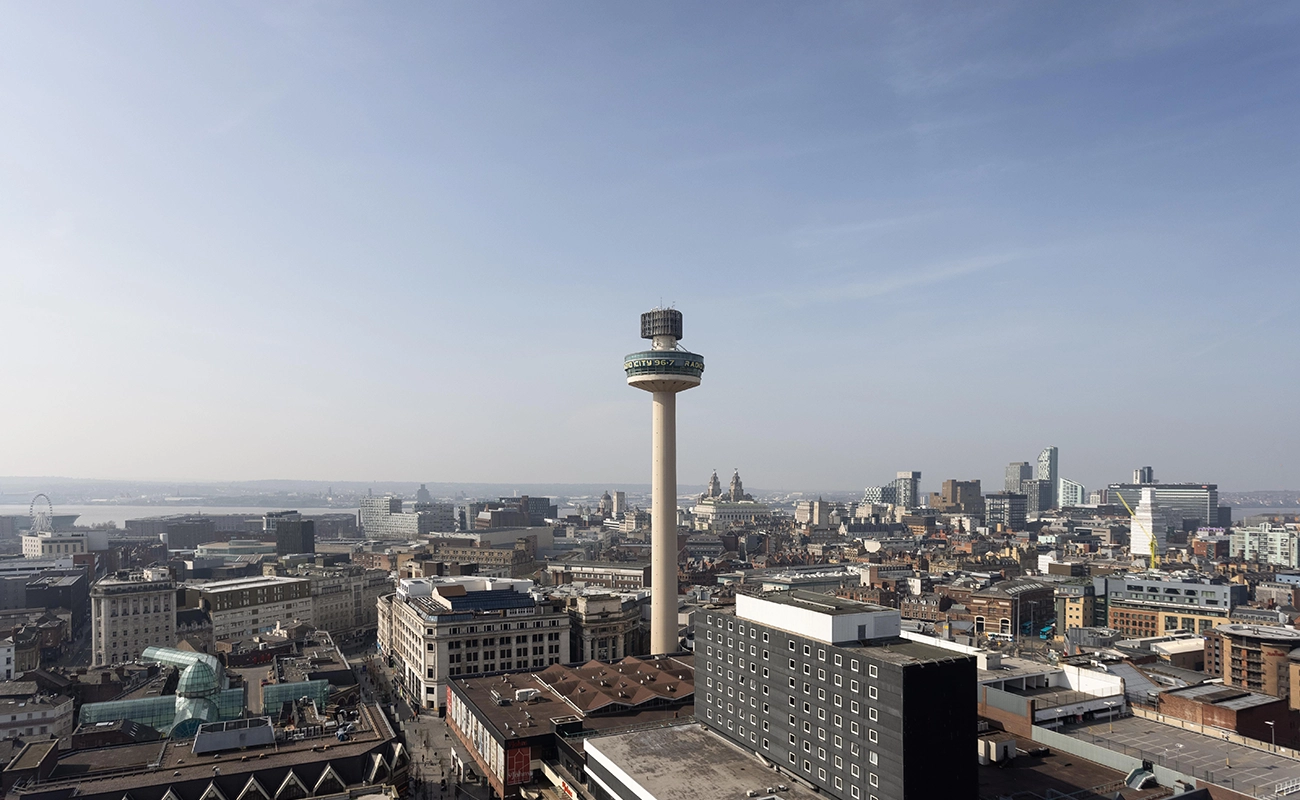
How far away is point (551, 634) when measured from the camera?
10731cm

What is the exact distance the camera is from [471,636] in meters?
101

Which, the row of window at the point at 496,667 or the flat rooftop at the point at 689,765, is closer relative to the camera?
the flat rooftop at the point at 689,765

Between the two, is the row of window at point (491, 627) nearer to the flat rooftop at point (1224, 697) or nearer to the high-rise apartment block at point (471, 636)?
the high-rise apartment block at point (471, 636)

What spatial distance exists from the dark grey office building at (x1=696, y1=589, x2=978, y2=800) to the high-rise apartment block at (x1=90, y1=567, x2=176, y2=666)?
99312mm

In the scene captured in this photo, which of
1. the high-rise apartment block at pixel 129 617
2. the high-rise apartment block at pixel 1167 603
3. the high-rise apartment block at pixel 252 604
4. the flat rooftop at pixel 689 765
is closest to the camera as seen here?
the flat rooftop at pixel 689 765

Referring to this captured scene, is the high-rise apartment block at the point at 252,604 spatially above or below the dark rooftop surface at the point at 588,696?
below

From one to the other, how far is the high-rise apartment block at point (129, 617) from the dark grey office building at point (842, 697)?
99.3 metres

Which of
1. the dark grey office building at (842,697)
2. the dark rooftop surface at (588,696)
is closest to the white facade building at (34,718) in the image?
the dark rooftop surface at (588,696)

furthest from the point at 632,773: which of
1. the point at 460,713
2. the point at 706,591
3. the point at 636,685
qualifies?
the point at 706,591

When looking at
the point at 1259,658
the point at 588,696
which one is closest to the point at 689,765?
the point at 588,696

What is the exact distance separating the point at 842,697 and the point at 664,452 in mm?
66010

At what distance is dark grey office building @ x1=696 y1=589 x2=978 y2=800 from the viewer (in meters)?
46.0

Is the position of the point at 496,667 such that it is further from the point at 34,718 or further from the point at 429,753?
the point at 34,718

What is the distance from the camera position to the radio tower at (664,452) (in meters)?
111
